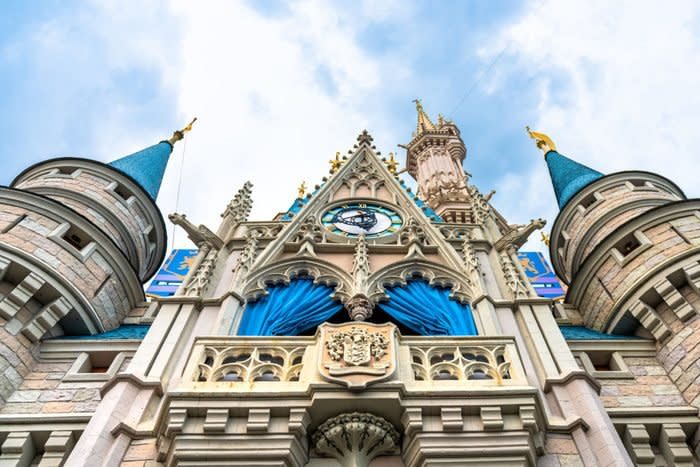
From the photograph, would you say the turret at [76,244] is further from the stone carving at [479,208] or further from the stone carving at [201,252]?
the stone carving at [479,208]

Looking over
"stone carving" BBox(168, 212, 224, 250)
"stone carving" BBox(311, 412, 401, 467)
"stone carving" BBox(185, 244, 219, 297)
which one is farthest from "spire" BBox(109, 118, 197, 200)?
"stone carving" BBox(311, 412, 401, 467)

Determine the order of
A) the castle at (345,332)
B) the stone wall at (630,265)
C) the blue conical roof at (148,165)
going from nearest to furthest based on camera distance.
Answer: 1. the castle at (345,332)
2. the stone wall at (630,265)
3. the blue conical roof at (148,165)

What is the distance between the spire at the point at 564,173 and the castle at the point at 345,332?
20 cm

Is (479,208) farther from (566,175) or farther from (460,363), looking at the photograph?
(460,363)

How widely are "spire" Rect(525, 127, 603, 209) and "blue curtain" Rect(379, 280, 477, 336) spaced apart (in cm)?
812

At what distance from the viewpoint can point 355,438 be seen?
896 cm

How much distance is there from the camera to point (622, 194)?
60.8 ft

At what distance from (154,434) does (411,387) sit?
12.9 feet

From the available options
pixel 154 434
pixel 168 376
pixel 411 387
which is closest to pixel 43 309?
pixel 168 376

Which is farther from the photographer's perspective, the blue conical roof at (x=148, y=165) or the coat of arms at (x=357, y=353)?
the blue conical roof at (x=148, y=165)

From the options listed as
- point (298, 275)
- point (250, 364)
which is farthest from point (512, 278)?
point (250, 364)

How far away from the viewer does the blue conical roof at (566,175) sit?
20.1 metres

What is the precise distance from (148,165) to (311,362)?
14056 millimetres

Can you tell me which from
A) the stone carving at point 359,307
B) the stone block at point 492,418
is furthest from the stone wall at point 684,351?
the stone carving at point 359,307
